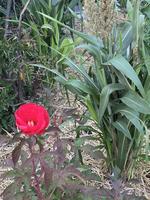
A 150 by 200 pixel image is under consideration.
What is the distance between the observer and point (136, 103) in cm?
191

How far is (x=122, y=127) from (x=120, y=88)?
0.17m

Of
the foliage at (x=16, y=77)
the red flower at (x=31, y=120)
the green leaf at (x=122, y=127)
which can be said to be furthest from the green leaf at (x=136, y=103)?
the foliage at (x=16, y=77)

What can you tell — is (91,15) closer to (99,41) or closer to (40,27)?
(99,41)

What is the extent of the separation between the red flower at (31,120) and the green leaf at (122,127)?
2.11 feet

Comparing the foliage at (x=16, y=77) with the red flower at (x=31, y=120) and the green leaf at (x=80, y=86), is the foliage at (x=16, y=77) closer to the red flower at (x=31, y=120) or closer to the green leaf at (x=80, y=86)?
the green leaf at (x=80, y=86)

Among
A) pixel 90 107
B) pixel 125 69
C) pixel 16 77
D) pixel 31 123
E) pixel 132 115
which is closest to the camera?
pixel 31 123

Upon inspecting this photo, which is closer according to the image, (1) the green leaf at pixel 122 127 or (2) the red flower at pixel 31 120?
(2) the red flower at pixel 31 120

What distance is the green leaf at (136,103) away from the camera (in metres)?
1.89

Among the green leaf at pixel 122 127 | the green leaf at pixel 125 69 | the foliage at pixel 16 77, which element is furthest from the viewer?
the foliage at pixel 16 77

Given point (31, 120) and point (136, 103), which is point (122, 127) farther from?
point (31, 120)

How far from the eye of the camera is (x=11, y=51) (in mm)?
2559

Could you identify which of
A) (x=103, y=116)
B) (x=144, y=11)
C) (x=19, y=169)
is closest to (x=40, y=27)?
(x=144, y=11)

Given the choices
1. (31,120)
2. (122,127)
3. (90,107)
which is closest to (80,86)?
(90,107)

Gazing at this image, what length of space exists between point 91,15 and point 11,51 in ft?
2.90
